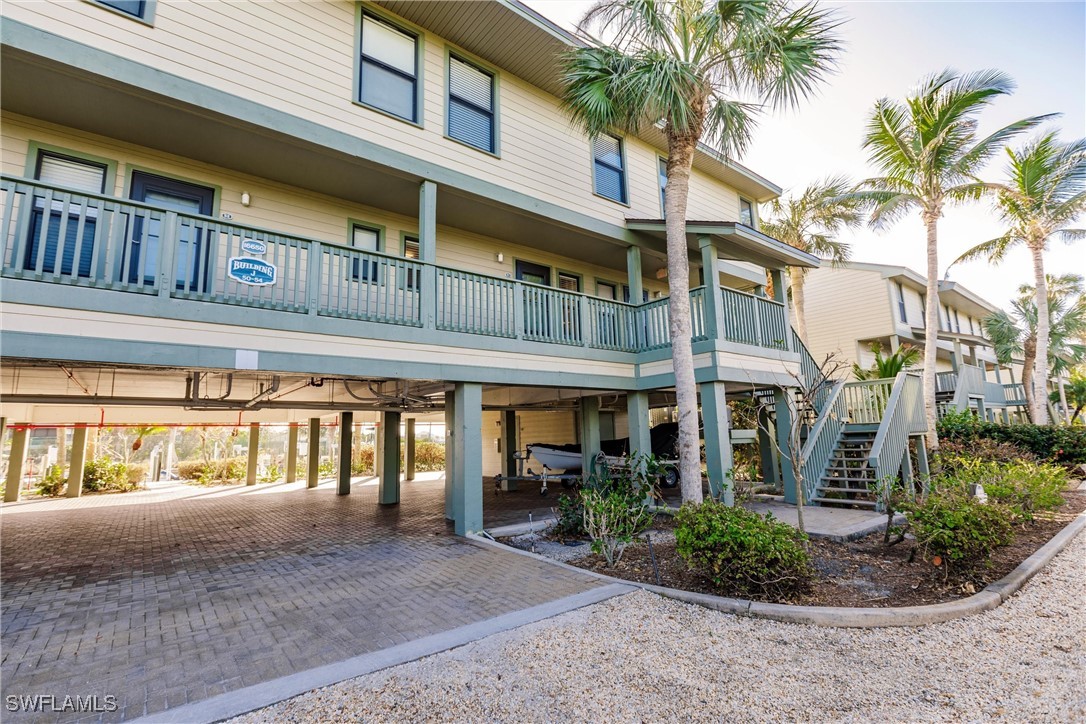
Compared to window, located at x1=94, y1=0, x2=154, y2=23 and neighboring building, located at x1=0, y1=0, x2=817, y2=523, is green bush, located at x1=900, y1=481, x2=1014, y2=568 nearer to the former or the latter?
neighboring building, located at x1=0, y1=0, x2=817, y2=523

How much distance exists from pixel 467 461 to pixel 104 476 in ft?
50.1

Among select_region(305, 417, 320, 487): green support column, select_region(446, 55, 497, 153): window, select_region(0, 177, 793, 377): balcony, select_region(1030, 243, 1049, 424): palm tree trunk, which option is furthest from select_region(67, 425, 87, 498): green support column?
select_region(1030, 243, 1049, 424): palm tree trunk

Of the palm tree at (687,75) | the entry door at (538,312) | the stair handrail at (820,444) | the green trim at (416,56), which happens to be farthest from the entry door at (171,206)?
the stair handrail at (820,444)

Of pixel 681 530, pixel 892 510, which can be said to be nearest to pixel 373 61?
pixel 681 530

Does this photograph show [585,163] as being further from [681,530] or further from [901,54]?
[681,530]

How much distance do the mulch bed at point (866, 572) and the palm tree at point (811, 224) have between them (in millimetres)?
12639

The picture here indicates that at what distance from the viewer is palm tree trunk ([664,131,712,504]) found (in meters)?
7.67

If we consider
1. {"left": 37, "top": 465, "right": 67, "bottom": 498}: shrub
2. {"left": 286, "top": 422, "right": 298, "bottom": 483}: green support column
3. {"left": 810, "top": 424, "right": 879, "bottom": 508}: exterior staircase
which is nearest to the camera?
{"left": 810, "top": 424, "right": 879, "bottom": 508}: exterior staircase

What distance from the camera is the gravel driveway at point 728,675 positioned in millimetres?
3066

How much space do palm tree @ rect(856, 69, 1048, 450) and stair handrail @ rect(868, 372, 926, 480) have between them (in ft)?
5.24

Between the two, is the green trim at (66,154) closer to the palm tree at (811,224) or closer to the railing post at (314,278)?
the railing post at (314,278)

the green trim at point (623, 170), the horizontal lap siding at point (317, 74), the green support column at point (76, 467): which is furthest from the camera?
the green support column at point (76, 467)

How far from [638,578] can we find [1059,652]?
346 cm

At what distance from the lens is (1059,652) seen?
386 centimetres
